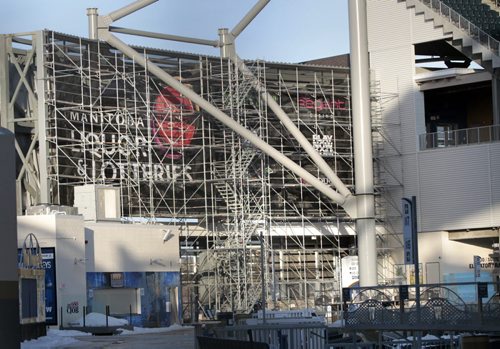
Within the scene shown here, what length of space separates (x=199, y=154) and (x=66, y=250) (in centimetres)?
1548

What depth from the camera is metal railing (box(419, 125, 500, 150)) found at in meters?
67.4

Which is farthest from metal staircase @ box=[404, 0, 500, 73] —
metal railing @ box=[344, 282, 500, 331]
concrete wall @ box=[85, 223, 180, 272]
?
metal railing @ box=[344, 282, 500, 331]

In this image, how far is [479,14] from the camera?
70875 millimetres

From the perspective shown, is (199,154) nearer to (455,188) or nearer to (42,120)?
(42,120)

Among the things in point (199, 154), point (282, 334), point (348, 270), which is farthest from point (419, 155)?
point (282, 334)

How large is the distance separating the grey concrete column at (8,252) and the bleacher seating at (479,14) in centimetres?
5458

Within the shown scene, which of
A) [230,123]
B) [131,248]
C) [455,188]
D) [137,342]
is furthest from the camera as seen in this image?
[455,188]

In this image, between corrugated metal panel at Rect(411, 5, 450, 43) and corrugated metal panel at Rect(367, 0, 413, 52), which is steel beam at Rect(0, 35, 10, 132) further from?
corrugated metal panel at Rect(411, 5, 450, 43)

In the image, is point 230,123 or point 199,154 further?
point 199,154

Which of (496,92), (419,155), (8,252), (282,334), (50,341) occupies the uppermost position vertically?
(496,92)

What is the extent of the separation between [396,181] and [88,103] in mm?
18814

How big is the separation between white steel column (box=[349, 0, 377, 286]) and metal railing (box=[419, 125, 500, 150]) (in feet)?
49.6

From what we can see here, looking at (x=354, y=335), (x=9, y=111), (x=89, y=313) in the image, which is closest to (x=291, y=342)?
Result: (x=354, y=335)

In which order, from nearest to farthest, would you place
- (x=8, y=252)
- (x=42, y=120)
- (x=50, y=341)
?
(x=8, y=252) → (x=50, y=341) → (x=42, y=120)
